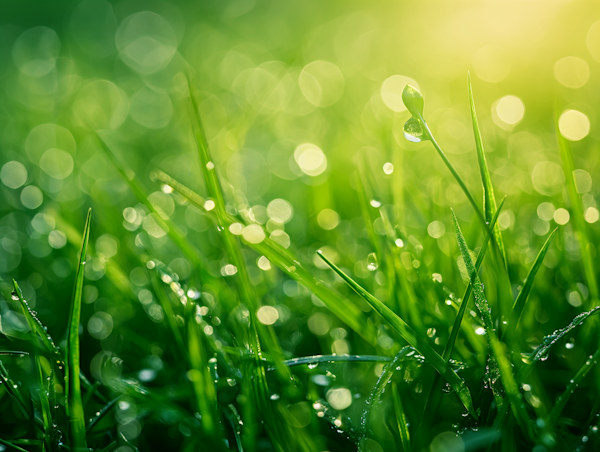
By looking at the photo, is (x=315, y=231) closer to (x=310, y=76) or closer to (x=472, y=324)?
(x=472, y=324)

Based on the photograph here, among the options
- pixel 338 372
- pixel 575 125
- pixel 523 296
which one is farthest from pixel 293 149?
pixel 523 296

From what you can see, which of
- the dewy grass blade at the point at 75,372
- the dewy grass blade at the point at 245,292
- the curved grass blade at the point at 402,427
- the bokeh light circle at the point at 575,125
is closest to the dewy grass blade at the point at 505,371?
the curved grass blade at the point at 402,427

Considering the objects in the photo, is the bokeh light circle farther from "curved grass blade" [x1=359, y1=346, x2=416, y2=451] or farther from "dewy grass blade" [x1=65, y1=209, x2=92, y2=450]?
"dewy grass blade" [x1=65, y1=209, x2=92, y2=450]

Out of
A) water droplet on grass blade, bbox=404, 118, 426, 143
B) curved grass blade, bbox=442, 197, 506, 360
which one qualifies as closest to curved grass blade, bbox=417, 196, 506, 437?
curved grass blade, bbox=442, 197, 506, 360

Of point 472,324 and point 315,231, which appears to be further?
point 315,231

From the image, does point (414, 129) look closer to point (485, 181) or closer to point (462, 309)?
point (485, 181)

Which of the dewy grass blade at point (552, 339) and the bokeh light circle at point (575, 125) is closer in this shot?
the dewy grass blade at point (552, 339)

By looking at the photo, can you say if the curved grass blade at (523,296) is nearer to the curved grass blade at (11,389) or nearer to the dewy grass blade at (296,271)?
the dewy grass blade at (296,271)

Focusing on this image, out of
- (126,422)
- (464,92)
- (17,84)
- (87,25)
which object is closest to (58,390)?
(126,422)
